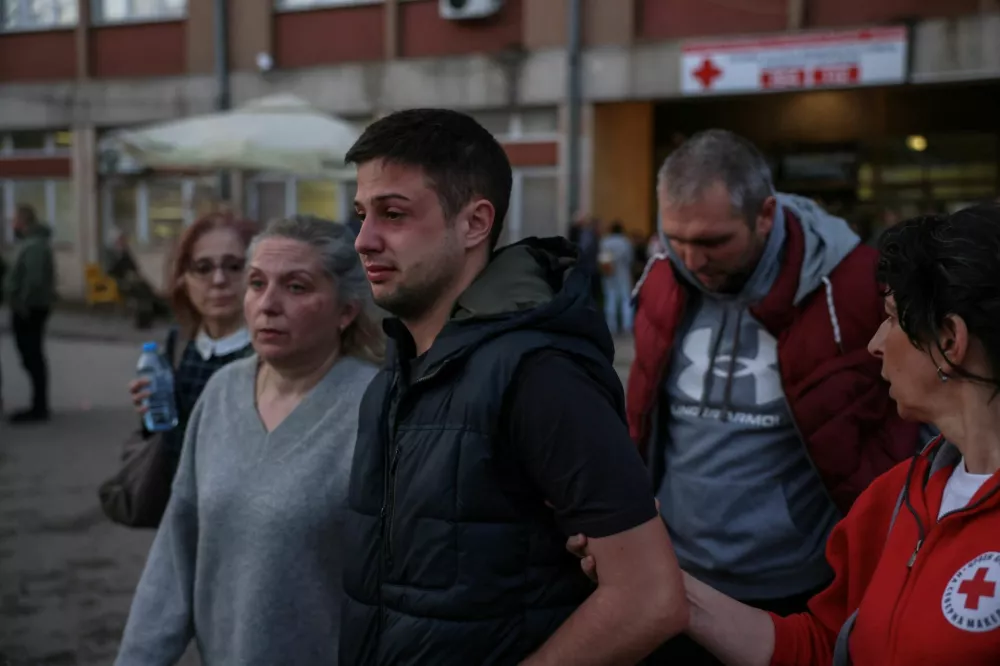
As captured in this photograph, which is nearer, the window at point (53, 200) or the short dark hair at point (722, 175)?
the short dark hair at point (722, 175)

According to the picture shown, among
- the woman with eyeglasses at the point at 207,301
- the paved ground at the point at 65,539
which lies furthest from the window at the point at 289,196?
the woman with eyeglasses at the point at 207,301

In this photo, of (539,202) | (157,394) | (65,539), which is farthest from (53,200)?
(157,394)

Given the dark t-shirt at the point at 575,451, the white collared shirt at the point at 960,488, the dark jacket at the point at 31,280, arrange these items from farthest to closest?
the dark jacket at the point at 31,280 < the white collared shirt at the point at 960,488 < the dark t-shirt at the point at 575,451

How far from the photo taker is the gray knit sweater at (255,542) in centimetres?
239

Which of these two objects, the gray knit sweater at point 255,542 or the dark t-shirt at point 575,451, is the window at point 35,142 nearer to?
the gray knit sweater at point 255,542

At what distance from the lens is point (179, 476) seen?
262 centimetres

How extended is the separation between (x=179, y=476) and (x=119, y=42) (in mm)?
20975

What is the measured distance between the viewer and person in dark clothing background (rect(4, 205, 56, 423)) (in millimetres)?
9656

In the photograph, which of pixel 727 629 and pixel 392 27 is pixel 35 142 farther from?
pixel 727 629

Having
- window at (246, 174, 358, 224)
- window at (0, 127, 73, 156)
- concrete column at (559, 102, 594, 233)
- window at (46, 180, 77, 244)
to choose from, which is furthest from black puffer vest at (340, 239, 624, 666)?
window at (46, 180, 77, 244)

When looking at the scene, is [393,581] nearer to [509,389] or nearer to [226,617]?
[509,389]

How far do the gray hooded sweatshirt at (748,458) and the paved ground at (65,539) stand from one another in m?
2.59

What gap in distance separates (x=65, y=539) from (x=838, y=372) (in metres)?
4.95

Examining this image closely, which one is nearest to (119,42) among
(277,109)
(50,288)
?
(277,109)
